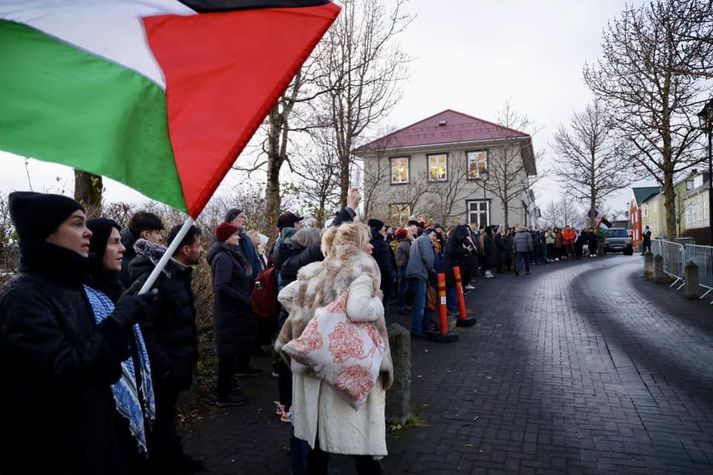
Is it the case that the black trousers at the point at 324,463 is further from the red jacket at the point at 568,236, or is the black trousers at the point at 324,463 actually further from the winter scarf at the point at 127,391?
the red jacket at the point at 568,236

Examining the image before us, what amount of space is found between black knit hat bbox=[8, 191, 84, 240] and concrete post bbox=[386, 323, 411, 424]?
3327 millimetres

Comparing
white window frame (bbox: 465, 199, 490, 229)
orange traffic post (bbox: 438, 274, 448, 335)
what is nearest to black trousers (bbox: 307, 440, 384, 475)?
orange traffic post (bbox: 438, 274, 448, 335)

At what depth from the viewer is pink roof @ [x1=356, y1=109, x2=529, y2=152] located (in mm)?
40812

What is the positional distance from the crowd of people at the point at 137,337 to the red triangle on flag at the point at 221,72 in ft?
1.59

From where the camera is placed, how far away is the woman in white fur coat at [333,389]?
3.26m

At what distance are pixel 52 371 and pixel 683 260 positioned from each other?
1727 centimetres

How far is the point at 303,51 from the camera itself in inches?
99.9

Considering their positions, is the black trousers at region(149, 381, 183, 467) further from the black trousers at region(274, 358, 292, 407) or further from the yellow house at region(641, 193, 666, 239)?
the yellow house at region(641, 193, 666, 239)

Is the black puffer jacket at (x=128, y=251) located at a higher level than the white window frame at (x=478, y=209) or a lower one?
lower

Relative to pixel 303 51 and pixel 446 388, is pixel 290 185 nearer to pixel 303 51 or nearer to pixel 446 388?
pixel 446 388

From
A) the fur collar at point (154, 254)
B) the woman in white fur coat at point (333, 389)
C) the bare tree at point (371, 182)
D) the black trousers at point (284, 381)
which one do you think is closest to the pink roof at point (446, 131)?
the bare tree at point (371, 182)

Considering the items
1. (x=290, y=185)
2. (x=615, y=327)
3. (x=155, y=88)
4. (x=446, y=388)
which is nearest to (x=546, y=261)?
(x=290, y=185)

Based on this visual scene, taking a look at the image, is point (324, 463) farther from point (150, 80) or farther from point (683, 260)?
point (683, 260)

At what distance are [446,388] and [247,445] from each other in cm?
267
